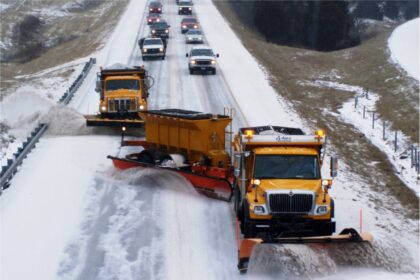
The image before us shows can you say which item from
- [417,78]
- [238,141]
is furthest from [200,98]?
[238,141]

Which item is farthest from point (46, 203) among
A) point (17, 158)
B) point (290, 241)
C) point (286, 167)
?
point (290, 241)

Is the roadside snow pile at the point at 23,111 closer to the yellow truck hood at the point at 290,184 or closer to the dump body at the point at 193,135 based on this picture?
the dump body at the point at 193,135

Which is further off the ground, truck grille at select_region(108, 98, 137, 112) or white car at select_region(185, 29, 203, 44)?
white car at select_region(185, 29, 203, 44)

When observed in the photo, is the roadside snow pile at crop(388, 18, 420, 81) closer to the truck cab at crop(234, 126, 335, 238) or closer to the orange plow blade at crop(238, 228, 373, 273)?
the truck cab at crop(234, 126, 335, 238)

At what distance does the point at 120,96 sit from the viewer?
28.1 metres

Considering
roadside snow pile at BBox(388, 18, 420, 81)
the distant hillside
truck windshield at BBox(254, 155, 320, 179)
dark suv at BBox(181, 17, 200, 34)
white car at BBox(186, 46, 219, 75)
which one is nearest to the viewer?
truck windshield at BBox(254, 155, 320, 179)

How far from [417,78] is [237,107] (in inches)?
551

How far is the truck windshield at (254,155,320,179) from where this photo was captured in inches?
615

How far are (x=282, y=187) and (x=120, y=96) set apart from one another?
47.0ft

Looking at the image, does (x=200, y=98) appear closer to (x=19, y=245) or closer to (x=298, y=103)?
(x=298, y=103)

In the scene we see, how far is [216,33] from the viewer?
62.0 metres

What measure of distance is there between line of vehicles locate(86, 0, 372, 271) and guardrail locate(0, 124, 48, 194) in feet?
10.4

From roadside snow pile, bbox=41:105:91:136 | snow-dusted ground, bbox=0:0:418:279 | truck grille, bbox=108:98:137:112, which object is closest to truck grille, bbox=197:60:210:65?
snow-dusted ground, bbox=0:0:418:279

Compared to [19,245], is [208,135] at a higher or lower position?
higher
